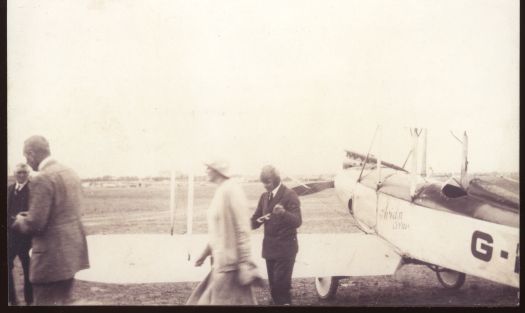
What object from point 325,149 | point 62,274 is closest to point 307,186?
point 325,149

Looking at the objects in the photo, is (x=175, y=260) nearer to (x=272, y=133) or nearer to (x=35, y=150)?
(x=272, y=133)

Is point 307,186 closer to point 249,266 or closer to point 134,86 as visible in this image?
point 249,266

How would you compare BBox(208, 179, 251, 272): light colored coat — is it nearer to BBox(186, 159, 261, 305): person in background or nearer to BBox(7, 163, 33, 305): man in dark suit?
BBox(186, 159, 261, 305): person in background

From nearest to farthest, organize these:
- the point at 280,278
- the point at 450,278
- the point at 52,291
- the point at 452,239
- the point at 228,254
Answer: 1. the point at 228,254
2. the point at 52,291
3. the point at 452,239
4. the point at 280,278
5. the point at 450,278

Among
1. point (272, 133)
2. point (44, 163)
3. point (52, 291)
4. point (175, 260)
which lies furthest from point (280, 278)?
point (44, 163)

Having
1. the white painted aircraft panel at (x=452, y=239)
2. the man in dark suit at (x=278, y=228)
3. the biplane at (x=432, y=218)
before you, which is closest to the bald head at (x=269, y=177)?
the man in dark suit at (x=278, y=228)
